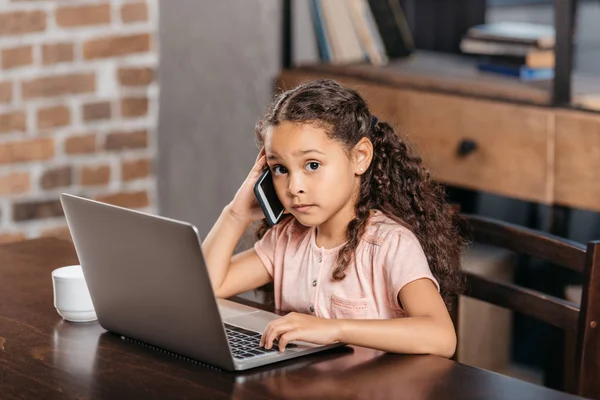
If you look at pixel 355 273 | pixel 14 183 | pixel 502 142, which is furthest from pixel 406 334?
pixel 14 183

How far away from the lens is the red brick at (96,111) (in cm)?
309

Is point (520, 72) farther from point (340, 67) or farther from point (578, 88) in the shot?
point (340, 67)

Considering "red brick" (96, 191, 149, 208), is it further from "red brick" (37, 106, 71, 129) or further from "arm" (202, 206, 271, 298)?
"arm" (202, 206, 271, 298)

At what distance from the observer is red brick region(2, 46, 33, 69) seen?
292cm

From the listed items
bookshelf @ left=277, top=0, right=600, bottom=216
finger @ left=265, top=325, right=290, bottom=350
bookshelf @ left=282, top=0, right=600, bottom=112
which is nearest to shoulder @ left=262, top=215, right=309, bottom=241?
finger @ left=265, top=325, right=290, bottom=350

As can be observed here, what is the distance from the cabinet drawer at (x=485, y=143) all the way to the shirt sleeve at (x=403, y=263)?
1093 mm

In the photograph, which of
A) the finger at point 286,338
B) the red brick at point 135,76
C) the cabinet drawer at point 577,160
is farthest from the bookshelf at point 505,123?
the finger at point 286,338

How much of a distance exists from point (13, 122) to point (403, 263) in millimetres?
1586

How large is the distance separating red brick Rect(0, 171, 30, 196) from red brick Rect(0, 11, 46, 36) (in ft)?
1.19

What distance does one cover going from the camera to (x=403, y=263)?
5.56ft

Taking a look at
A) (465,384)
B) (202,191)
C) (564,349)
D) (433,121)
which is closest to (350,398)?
(465,384)

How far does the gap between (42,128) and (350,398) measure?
1.86 m

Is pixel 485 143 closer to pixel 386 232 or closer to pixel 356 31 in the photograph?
pixel 356 31

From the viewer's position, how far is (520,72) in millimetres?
3127
